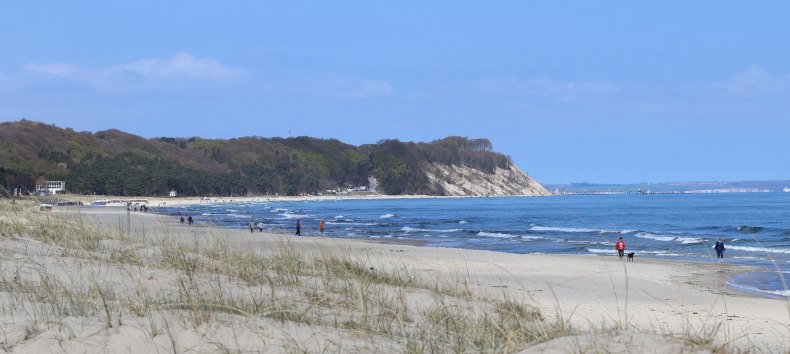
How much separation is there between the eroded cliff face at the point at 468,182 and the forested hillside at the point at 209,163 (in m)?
1.79

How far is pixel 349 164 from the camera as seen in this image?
17938cm

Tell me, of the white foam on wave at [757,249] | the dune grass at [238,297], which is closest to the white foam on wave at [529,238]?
the white foam on wave at [757,249]

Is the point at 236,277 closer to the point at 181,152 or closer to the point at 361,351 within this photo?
the point at 361,351

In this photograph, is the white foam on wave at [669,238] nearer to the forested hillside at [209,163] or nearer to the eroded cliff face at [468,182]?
the forested hillside at [209,163]

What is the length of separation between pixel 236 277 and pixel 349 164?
566ft

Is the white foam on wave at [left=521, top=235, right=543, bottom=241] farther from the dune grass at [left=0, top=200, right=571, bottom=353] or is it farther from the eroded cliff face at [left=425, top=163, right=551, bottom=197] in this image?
the eroded cliff face at [left=425, top=163, right=551, bottom=197]

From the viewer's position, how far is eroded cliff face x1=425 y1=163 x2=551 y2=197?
7092 inches

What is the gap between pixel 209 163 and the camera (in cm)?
16650

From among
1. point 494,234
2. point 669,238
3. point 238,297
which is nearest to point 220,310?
point 238,297

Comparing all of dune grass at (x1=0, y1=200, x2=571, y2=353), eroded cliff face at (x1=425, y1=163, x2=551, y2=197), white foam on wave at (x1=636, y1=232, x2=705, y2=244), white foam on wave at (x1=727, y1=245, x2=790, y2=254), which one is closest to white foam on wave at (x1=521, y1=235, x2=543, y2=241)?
white foam on wave at (x1=636, y1=232, x2=705, y2=244)

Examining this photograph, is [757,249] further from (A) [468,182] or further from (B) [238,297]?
(A) [468,182]

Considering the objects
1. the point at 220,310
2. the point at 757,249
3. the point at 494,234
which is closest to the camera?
the point at 220,310

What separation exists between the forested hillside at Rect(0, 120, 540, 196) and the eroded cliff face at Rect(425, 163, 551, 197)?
70.5 inches

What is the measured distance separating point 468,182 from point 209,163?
61.2 m
